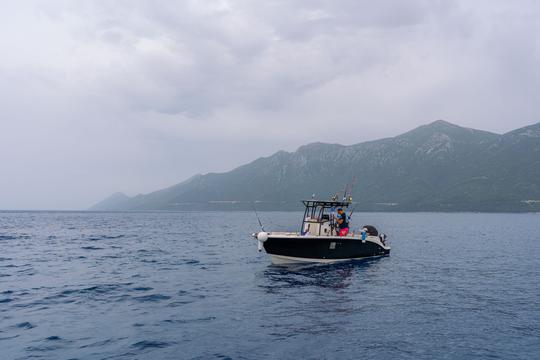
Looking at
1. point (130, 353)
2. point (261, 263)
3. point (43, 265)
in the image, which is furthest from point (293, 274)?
point (43, 265)

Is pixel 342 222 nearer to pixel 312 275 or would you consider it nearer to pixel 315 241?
pixel 315 241

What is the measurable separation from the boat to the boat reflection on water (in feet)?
2.34

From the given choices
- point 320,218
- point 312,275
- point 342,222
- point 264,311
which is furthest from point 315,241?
point 264,311

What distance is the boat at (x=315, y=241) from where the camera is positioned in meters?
33.2

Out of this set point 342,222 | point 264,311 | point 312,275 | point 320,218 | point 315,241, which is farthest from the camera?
point 342,222

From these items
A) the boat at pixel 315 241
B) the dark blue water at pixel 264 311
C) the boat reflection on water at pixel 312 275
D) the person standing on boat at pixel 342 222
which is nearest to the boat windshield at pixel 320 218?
the boat at pixel 315 241

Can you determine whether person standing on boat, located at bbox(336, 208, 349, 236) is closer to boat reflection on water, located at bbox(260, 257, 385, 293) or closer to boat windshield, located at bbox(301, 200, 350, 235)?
boat windshield, located at bbox(301, 200, 350, 235)

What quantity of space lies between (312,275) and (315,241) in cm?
449

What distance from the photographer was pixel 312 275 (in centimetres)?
2975

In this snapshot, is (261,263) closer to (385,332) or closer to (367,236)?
(367,236)

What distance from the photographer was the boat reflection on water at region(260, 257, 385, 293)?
2655 centimetres

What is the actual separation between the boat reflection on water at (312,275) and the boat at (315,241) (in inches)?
28.1

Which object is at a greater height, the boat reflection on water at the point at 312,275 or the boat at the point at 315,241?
the boat at the point at 315,241

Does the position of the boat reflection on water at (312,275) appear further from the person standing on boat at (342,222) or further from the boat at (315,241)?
the person standing on boat at (342,222)
